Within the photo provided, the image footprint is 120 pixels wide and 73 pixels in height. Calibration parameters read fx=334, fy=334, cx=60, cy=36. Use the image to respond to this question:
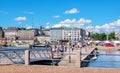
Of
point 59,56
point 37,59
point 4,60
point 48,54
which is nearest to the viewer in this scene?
point 4,60

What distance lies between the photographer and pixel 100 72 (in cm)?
2280

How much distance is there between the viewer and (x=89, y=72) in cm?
2267

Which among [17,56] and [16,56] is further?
[16,56]

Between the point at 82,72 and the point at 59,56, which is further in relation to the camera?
the point at 59,56

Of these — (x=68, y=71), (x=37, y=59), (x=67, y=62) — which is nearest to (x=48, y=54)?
(x=37, y=59)

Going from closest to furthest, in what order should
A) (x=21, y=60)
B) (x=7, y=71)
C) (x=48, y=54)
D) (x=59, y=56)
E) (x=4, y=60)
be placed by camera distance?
(x=7, y=71) → (x=4, y=60) → (x=21, y=60) → (x=59, y=56) → (x=48, y=54)

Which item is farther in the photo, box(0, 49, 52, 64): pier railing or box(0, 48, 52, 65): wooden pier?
box(0, 49, 52, 64): pier railing

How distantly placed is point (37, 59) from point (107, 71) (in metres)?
17.2

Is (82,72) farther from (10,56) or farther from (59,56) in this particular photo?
(59,56)

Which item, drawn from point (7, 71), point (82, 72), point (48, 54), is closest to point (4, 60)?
point (7, 71)

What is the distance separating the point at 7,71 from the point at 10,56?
10.4 metres

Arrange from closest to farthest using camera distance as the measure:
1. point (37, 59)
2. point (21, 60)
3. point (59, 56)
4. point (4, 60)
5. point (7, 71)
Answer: point (7, 71) → point (4, 60) → point (21, 60) → point (37, 59) → point (59, 56)

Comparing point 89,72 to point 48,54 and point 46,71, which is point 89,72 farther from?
point 48,54

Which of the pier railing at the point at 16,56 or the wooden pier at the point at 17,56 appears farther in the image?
the pier railing at the point at 16,56
